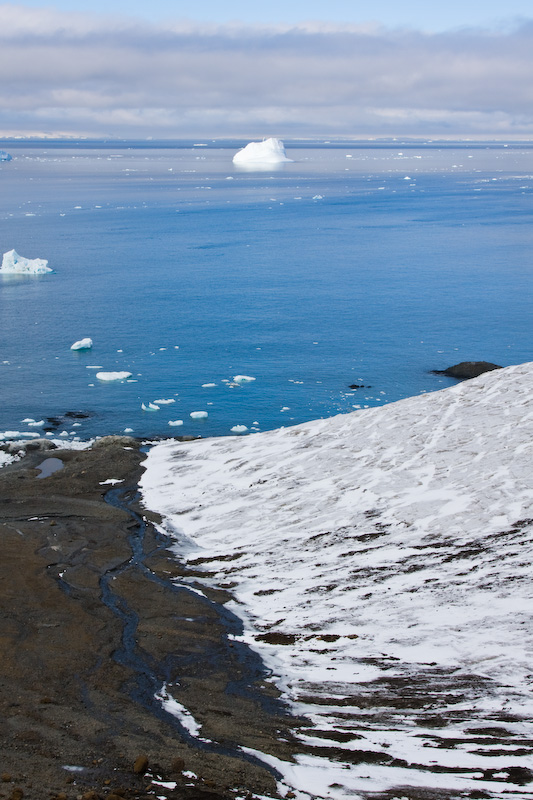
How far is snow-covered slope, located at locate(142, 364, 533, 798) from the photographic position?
12492 mm

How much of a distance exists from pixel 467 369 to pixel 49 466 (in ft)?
86.5

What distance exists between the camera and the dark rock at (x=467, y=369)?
44781 millimetres

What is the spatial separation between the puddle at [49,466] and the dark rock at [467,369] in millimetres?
24879

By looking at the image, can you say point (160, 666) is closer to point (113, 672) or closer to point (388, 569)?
point (113, 672)

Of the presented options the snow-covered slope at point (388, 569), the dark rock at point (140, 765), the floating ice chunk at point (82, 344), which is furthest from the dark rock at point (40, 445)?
the dark rock at point (140, 765)

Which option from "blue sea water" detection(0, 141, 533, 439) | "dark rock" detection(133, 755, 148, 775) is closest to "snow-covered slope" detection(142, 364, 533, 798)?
"dark rock" detection(133, 755, 148, 775)

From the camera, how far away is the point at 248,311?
206 feet

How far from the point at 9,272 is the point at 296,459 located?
5819 cm

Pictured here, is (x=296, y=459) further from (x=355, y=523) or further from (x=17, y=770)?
(x=17, y=770)

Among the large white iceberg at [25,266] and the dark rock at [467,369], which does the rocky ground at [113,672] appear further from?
the large white iceberg at [25,266]

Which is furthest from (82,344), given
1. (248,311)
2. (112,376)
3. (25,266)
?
(25,266)

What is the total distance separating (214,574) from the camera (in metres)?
21.3

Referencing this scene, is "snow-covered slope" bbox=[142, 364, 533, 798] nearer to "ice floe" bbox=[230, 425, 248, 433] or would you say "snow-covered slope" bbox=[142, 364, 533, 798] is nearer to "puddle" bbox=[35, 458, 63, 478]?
"puddle" bbox=[35, 458, 63, 478]

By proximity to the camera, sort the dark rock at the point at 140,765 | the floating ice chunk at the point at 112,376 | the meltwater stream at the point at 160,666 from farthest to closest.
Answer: the floating ice chunk at the point at 112,376, the meltwater stream at the point at 160,666, the dark rock at the point at 140,765
